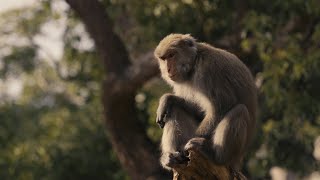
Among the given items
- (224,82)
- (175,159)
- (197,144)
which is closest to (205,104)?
(224,82)

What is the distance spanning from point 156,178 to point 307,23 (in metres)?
3.53

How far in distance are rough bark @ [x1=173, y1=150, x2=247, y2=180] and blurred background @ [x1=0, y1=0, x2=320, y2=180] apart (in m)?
5.18

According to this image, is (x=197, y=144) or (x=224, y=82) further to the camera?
(x=224, y=82)

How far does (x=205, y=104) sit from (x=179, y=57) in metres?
0.49

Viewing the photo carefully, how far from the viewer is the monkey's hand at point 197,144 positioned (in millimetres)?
6832

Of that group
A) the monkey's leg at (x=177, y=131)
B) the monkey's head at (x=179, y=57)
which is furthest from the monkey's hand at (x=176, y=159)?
the monkey's head at (x=179, y=57)

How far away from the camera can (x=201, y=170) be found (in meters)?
6.87

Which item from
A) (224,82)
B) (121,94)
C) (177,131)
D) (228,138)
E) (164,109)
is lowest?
(228,138)

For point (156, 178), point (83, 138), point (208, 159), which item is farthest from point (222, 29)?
point (208, 159)

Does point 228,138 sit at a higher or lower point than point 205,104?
lower

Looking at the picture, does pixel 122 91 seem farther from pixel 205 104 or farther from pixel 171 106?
pixel 205 104

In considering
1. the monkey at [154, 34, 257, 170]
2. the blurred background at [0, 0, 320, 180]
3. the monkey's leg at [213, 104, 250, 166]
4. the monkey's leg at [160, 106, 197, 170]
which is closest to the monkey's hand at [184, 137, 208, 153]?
the monkey at [154, 34, 257, 170]

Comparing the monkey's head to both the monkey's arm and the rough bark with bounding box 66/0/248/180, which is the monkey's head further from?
the rough bark with bounding box 66/0/248/180

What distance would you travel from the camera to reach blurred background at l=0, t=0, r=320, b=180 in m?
12.5
